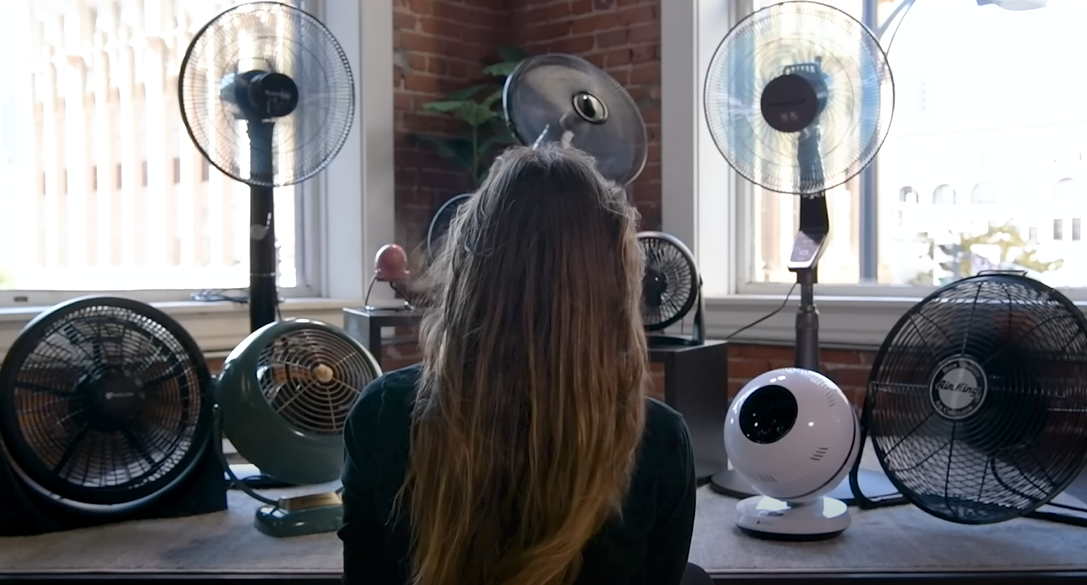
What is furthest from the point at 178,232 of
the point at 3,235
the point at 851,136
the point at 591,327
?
the point at 591,327

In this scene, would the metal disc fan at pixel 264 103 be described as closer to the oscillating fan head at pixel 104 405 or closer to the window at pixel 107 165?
the oscillating fan head at pixel 104 405

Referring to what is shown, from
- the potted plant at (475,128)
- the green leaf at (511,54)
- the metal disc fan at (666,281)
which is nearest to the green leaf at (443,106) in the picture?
the potted plant at (475,128)

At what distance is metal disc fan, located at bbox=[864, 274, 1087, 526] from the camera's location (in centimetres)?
176

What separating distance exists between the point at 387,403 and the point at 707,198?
2.09m

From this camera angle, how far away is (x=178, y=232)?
10.2 ft

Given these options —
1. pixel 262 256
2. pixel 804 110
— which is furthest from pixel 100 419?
pixel 804 110

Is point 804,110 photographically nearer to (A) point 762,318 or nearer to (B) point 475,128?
(A) point 762,318

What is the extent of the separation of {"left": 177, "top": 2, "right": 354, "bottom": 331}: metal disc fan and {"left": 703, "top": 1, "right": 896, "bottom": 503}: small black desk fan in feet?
3.00

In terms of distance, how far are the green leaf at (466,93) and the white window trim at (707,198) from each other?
63cm

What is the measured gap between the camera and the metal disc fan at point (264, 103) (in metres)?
2.18

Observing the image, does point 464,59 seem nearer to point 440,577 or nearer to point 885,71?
point 885,71

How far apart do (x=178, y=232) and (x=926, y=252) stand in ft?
7.75

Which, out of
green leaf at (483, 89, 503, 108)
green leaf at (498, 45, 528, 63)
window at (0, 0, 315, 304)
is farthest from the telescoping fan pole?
green leaf at (498, 45, 528, 63)

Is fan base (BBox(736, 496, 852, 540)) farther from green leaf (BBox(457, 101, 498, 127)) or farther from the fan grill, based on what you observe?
green leaf (BBox(457, 101, 498, 127))
